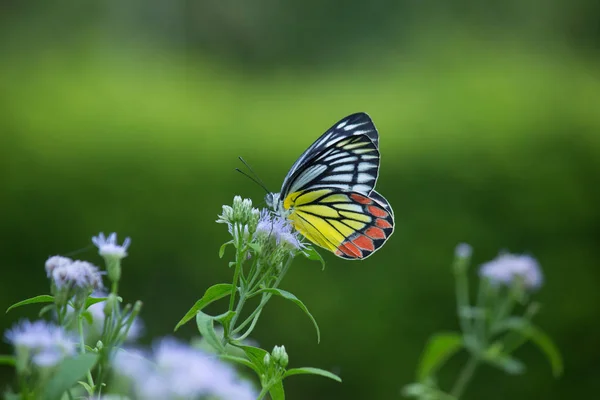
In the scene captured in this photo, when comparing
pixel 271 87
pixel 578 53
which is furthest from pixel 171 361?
pixel 578 53

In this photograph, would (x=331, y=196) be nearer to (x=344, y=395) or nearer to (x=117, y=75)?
(x=344, y=395)

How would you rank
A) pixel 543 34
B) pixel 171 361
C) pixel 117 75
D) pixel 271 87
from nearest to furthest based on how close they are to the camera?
pixel 171 361, pixel 117 75, pixel 271 87, pixel 543 34

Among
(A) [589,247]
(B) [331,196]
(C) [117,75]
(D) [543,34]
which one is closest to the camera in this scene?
(B) [331,196]

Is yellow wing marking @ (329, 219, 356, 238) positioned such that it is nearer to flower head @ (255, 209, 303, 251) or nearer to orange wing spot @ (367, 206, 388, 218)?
orange wing spot @ (367, 206, 388, 218)

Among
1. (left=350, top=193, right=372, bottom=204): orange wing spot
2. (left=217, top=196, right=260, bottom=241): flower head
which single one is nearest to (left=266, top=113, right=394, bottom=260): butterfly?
(left=350, top=193, right=372, bottom=204): orange wing spot

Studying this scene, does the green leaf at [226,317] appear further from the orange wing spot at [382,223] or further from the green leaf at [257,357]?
the orange wing spot at [382,223]

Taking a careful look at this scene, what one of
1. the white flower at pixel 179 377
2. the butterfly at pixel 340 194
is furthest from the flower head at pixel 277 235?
the white flower at pixel 179 377
